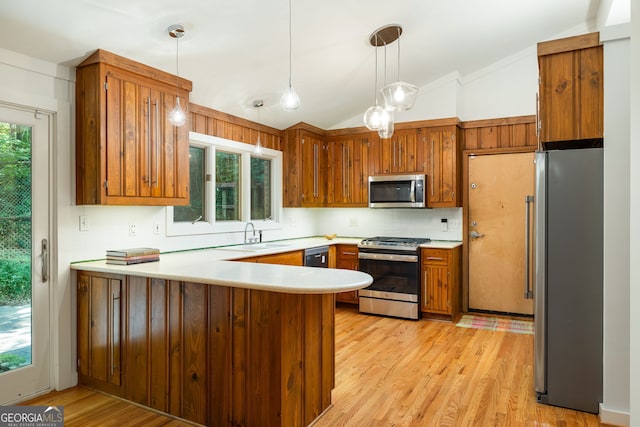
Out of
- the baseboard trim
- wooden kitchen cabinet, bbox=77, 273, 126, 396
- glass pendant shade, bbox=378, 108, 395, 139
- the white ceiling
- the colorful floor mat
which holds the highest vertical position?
the white ceiling

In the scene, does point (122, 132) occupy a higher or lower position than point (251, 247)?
higher

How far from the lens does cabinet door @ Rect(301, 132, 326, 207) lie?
201 inches

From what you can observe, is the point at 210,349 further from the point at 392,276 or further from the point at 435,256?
the point at 435,256

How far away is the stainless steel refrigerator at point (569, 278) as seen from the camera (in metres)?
2.46

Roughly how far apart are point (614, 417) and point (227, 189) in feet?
12.3

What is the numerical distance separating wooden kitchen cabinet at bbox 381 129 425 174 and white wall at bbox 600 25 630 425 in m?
2.52

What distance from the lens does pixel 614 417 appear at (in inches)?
92.5

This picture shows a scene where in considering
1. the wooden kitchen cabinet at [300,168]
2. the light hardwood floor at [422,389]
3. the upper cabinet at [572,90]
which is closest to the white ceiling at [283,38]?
the wooden kitchen cabinet at [300,168]

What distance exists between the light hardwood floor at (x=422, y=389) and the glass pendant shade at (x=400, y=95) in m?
1.99

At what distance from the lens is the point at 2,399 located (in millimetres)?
2561

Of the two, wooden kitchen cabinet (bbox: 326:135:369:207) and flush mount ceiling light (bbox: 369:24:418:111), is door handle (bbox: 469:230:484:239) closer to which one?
wooden kitchen cabinet (bbox: 326:135:369:207)

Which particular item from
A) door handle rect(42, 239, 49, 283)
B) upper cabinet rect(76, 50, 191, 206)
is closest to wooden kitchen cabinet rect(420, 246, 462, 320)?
upper cabinet rect(76, 50, 191, 206)

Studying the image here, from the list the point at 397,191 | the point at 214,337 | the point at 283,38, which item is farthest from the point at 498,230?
the point at 214,337

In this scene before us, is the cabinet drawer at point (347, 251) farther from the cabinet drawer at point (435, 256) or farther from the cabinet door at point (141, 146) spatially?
the cabinet door at point (141, 146)
